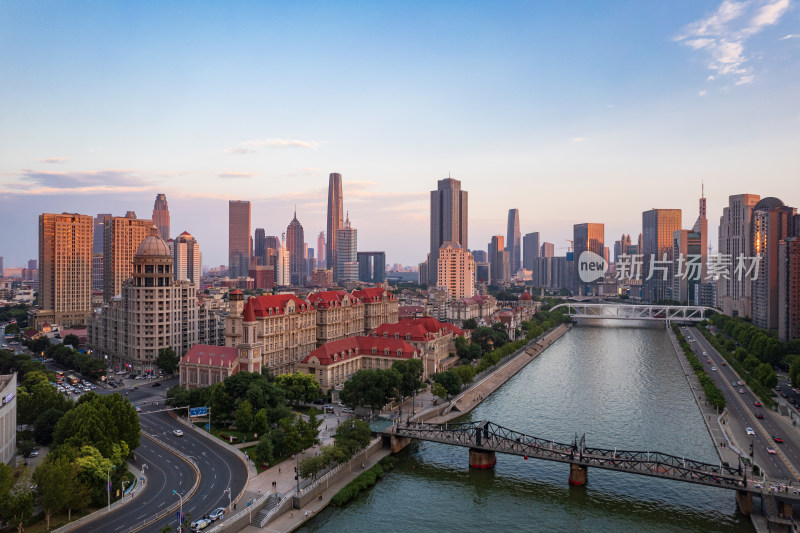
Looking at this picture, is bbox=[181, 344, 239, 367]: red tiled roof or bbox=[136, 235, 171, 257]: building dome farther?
bbox=[136, 235, 171, 257]: building dome

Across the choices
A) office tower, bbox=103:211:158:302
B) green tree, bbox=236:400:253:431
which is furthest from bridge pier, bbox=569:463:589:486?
office tower, bbox=103:211:158:302

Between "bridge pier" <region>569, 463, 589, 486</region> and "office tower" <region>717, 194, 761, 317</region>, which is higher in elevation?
"office tower" <region>717, 194, 761, 317</region>

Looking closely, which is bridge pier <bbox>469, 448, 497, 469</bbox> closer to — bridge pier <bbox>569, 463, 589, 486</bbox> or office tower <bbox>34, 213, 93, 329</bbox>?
bridge pier <bbox>569, 463, 589, 486</bbox>

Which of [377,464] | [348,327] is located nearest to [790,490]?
[377,464]

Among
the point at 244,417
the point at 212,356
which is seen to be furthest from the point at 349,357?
the point at 244,417

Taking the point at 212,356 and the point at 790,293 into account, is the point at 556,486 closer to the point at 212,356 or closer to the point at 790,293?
the point at 212,356

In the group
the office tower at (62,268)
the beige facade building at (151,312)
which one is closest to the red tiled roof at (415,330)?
the beige facade building at (151,312)
